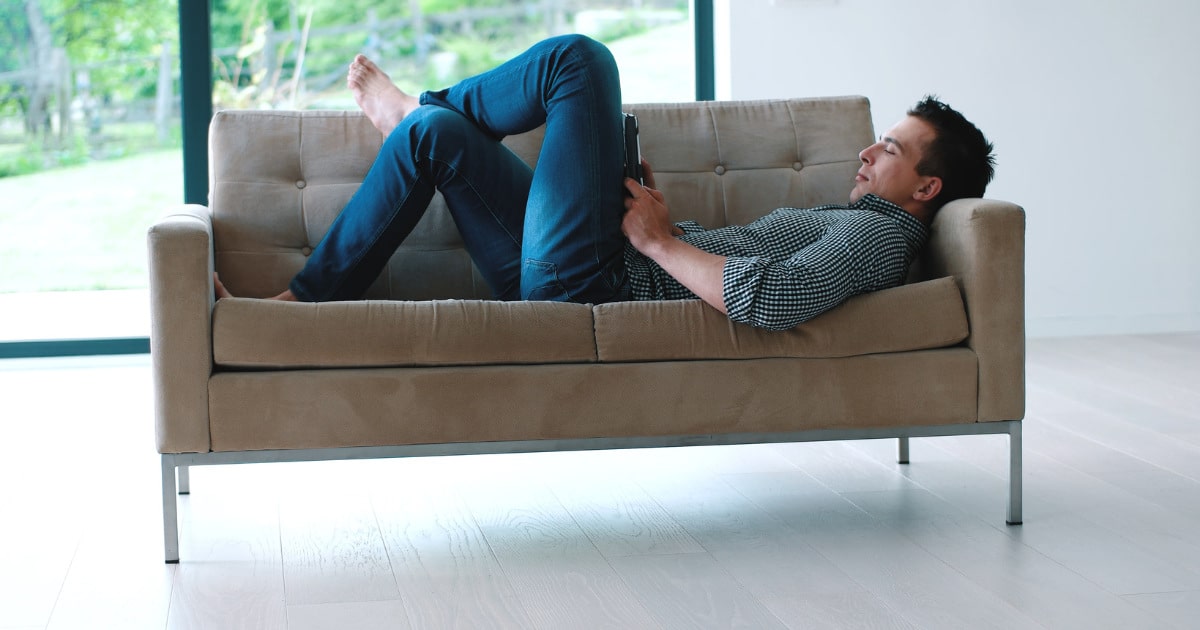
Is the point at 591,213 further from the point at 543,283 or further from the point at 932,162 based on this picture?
the point at 932,162

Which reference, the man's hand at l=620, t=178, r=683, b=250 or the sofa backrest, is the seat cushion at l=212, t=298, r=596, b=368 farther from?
the sofa backrest

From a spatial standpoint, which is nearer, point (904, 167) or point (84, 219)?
point (904, 167)

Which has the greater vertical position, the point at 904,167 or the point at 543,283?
the point at 904,167

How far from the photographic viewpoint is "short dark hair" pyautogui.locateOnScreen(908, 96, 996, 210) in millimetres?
2391

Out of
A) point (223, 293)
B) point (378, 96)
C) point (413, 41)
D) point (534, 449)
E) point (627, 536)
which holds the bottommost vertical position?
point (627, 536)

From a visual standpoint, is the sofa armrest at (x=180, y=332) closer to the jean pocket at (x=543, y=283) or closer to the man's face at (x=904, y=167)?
the jean pocket at (x=543, y=283)

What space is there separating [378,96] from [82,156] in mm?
1946

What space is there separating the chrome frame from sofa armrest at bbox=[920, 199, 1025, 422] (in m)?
0.06

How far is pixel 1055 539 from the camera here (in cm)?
217

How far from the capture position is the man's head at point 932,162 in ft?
7.85

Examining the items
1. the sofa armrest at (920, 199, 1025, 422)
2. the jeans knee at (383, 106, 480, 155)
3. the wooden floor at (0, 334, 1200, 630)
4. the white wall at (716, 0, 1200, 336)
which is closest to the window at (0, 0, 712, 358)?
the wooden floor at (0, 334, 1200, 630)

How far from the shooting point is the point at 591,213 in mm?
2203

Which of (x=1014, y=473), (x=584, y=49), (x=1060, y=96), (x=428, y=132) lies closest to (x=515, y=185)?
(x=428, y=132)

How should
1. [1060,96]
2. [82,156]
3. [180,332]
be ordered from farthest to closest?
[1060,96] < [82,156] < [180,332]
